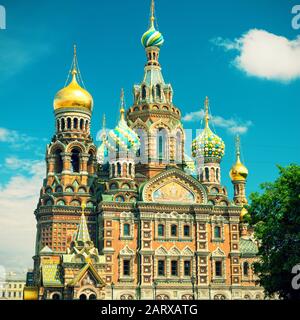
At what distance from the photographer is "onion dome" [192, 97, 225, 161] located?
49000 millimetres

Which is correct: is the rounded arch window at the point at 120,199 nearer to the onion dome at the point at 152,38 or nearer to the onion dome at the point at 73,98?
the onion dome at the point at 73,98

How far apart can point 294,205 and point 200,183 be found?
2001 cm

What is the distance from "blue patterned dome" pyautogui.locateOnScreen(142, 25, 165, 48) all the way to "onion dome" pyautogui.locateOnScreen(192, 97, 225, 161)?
835 cm

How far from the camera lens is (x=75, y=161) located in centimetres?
4859

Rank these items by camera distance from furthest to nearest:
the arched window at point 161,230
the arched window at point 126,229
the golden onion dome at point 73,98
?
the golden onion dome at point 73,98, the arched window at point 161,230, the arched window at point 126,229

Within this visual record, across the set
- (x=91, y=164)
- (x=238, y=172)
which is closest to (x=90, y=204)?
(x=91, y=164)

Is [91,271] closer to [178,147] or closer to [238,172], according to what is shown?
[178,147]

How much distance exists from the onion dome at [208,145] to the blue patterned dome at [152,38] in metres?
8.35

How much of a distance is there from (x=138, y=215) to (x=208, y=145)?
8725 mm

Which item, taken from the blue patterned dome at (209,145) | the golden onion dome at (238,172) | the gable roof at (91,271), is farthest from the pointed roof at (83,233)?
the golden onion dome at (238,172)

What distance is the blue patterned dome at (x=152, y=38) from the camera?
2016 inches

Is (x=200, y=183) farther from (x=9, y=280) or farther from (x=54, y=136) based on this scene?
(x=9, y=280)

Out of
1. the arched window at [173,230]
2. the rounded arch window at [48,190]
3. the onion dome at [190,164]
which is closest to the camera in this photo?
the arched window at [173,230]
